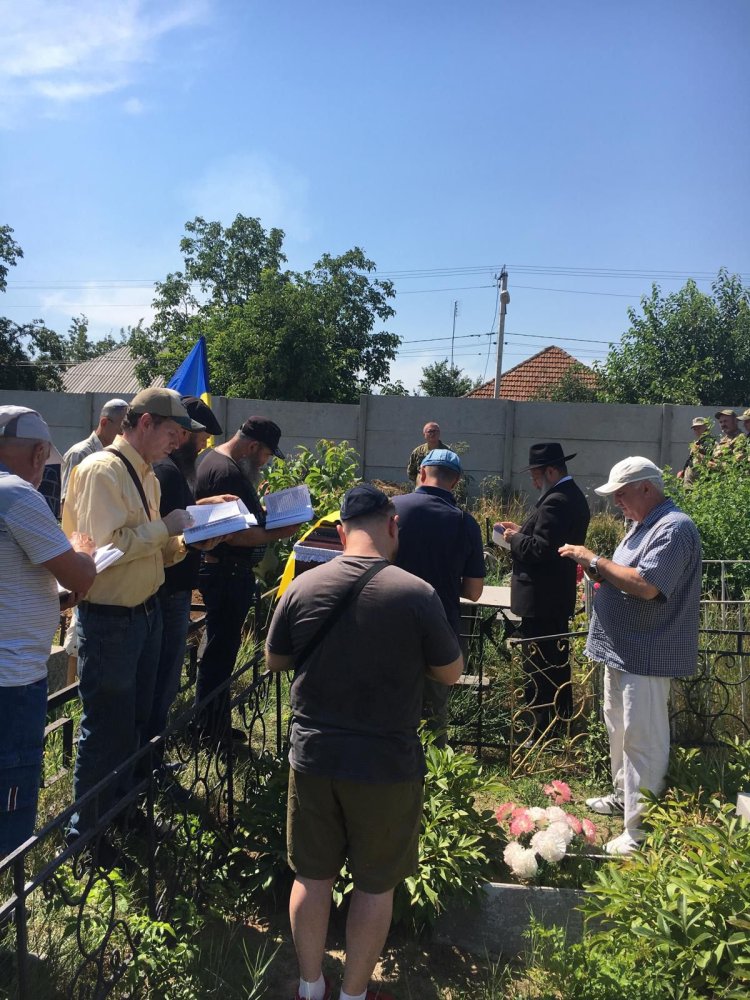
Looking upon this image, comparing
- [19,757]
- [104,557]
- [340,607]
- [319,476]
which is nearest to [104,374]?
[319,476]

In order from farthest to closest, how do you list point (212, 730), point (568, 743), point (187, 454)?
point (187, 454), point (568, 743), point (212, 730)

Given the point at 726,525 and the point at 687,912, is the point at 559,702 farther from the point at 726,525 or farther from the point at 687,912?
the point at 726,525

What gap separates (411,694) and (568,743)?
2010mm

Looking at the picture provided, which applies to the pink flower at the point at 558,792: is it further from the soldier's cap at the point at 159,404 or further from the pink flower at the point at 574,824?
the soldier's cap at the point at 159,404

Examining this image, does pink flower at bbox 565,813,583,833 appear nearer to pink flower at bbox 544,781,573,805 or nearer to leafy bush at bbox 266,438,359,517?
pink flower at bbox 544,781,573,805

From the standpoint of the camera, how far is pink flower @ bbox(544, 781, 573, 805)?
3.20m

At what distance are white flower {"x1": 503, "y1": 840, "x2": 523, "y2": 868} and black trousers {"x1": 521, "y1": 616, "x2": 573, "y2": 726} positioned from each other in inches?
52.1

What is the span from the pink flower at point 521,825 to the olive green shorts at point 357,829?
31.2 inches

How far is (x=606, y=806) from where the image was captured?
350cm

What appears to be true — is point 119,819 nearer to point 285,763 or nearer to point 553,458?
point 285,763

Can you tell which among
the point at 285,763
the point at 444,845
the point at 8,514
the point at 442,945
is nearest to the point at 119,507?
the point at 8,514

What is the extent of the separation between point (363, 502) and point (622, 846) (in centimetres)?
192

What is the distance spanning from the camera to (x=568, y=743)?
3824mm

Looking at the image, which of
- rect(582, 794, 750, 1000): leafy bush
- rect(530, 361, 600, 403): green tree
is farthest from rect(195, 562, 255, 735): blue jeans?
rect(530, 361, 600, 403): green tree
